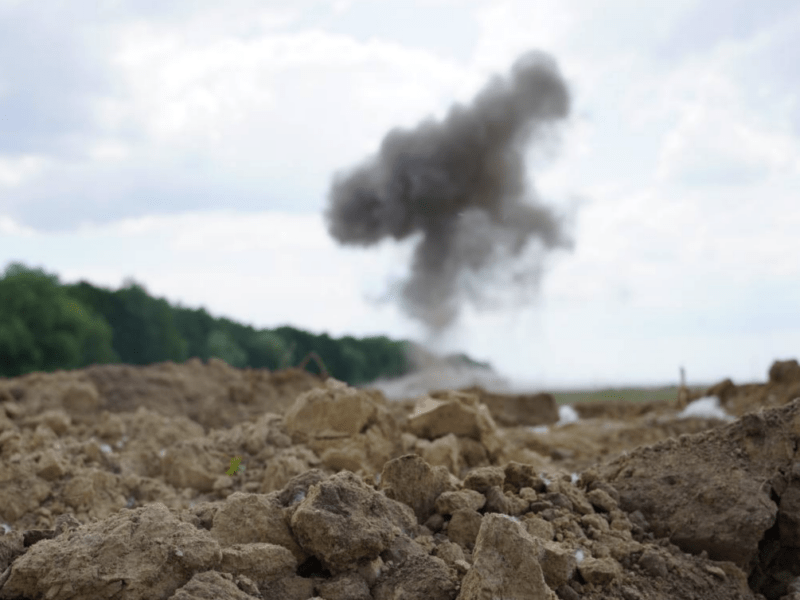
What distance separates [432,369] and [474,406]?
2160 cm

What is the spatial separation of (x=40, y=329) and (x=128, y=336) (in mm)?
5626

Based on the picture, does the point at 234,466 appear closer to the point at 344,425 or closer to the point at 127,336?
the point at 344,425

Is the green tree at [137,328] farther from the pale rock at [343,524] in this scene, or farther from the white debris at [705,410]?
the pale rock at [343,524]

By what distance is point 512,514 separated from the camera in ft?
12.9

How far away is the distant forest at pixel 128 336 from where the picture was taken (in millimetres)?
26750

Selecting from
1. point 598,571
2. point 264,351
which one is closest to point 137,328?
point 264,351

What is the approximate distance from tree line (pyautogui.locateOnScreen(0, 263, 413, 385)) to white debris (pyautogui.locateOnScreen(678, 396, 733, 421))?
9.94 meters

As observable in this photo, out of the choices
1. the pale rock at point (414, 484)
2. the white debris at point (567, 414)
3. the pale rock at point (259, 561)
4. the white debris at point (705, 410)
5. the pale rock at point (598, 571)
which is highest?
the pale rock at point (414, 484)

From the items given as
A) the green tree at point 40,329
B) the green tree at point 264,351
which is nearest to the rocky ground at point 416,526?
the green tree at point 40,329

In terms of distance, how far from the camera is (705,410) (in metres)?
21.3

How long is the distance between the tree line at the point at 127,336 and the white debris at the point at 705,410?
994cm

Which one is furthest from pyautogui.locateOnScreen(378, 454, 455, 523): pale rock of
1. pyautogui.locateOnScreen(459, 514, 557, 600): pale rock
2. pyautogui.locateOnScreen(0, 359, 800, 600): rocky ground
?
pyautogui.locateOnScreen(459, 514, 557, 600): pale rock

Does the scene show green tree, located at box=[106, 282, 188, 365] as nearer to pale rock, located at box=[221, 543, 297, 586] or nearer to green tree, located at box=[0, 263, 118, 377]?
green tree, located at box=[0, 263, 118, 377]

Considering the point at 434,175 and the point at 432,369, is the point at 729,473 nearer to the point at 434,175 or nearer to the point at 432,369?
the point at 434,175
